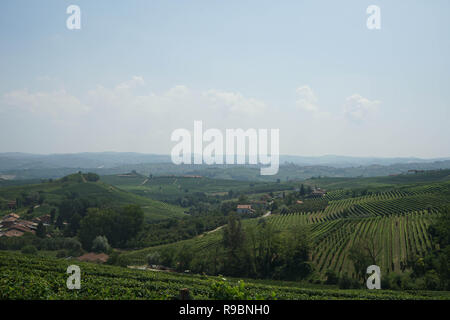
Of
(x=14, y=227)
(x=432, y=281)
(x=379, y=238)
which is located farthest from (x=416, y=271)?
(x=14, y=227)

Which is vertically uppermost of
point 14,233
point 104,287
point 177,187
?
point 104,287

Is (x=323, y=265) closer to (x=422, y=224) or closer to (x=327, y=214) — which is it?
(x=422, y=224)

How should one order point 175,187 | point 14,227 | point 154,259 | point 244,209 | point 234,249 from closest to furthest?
1. point 154,259
2. point 234,249
3. point 14,227
4. point 244,209
5. point 175,187

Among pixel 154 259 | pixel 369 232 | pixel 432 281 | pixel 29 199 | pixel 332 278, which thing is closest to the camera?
pixel 432 281

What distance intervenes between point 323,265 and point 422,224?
76.6 feet

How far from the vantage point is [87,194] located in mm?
108562

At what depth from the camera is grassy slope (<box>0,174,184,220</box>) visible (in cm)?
9775

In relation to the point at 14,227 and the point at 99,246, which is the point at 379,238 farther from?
the point at 14,227

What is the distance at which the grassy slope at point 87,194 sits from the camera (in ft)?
321

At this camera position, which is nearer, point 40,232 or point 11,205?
point 40,232

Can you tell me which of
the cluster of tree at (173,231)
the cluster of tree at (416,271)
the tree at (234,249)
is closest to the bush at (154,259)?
the tree at (234,249)
